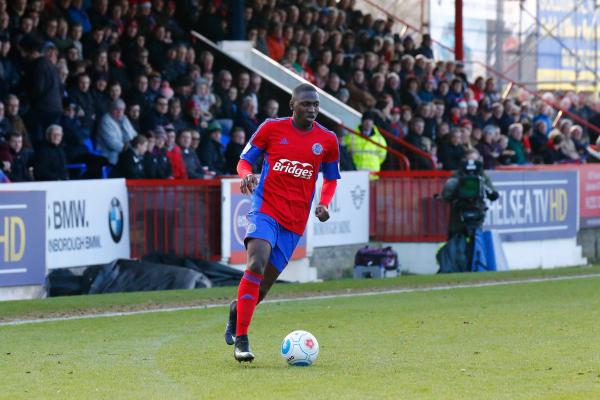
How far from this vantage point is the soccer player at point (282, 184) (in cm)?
1002

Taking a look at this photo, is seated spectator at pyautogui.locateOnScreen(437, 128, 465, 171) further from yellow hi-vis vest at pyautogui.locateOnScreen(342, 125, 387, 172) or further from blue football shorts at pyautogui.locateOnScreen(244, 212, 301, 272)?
blue football shorts at pyautogui.locateOnScreen(244, 212, 301, 272)

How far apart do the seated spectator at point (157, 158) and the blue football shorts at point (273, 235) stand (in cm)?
1019

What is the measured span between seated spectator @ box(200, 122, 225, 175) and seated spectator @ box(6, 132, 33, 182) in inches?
160

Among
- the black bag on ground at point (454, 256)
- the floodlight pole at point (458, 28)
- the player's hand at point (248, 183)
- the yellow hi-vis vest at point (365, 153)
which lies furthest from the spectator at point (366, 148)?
the player's hand at point (248, 183)

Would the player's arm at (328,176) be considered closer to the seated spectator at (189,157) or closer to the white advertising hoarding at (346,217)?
the seated spectator at (189,157)

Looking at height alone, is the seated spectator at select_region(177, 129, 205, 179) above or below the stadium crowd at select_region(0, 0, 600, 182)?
below

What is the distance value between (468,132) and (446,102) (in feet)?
8.83

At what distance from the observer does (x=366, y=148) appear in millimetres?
25125

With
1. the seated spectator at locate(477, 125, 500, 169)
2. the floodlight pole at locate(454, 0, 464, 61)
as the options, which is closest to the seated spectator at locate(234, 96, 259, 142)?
the seated spectator at locate(477, 125, 500, 169)

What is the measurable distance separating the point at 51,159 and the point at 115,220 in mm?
1261

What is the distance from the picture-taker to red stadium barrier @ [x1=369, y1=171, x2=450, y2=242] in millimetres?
24609

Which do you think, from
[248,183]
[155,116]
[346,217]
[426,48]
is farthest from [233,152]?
[248,183]

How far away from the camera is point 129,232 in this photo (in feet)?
64.2

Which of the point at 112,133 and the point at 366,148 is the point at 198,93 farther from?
the point at 366,148
